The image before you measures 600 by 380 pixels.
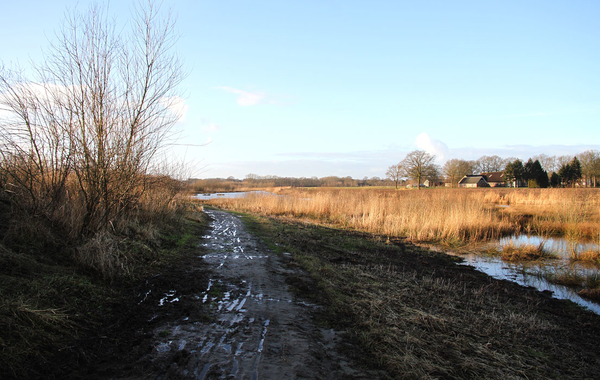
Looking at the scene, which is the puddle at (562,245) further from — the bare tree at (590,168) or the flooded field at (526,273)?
the bare tree at (590,168)

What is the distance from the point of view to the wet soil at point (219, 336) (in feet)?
9.12

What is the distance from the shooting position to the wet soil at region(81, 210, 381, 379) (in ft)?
9.12

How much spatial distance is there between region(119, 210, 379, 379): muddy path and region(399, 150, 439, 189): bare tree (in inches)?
1863

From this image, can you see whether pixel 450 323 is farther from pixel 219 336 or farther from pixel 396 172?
pixel 396 172

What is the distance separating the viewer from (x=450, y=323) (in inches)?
165

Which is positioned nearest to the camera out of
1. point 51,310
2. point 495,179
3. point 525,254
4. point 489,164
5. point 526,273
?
point 51,310

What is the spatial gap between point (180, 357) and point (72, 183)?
4.98 m

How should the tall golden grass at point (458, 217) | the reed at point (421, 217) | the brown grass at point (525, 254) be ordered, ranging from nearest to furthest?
the brown grass at point (525, 254) < the tall golden grass at point (458, 217) < the reed at point (421, 217)

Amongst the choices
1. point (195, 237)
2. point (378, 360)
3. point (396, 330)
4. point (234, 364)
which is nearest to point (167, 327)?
point (234, 364)

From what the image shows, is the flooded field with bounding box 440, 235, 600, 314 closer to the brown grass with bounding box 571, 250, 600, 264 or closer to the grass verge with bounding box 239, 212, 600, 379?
the brown grass with bounding box 571, 250, 600, 264

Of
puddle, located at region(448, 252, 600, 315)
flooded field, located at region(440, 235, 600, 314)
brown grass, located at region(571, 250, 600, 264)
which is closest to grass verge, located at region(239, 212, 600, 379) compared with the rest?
puddle, located at region(448, 252, 600, 315)

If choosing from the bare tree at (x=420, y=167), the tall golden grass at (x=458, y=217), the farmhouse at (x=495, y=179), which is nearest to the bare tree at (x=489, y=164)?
the farmhouse at (x=495, y=179)

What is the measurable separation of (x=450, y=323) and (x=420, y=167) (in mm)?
48201

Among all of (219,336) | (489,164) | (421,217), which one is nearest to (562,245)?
(421,217)
